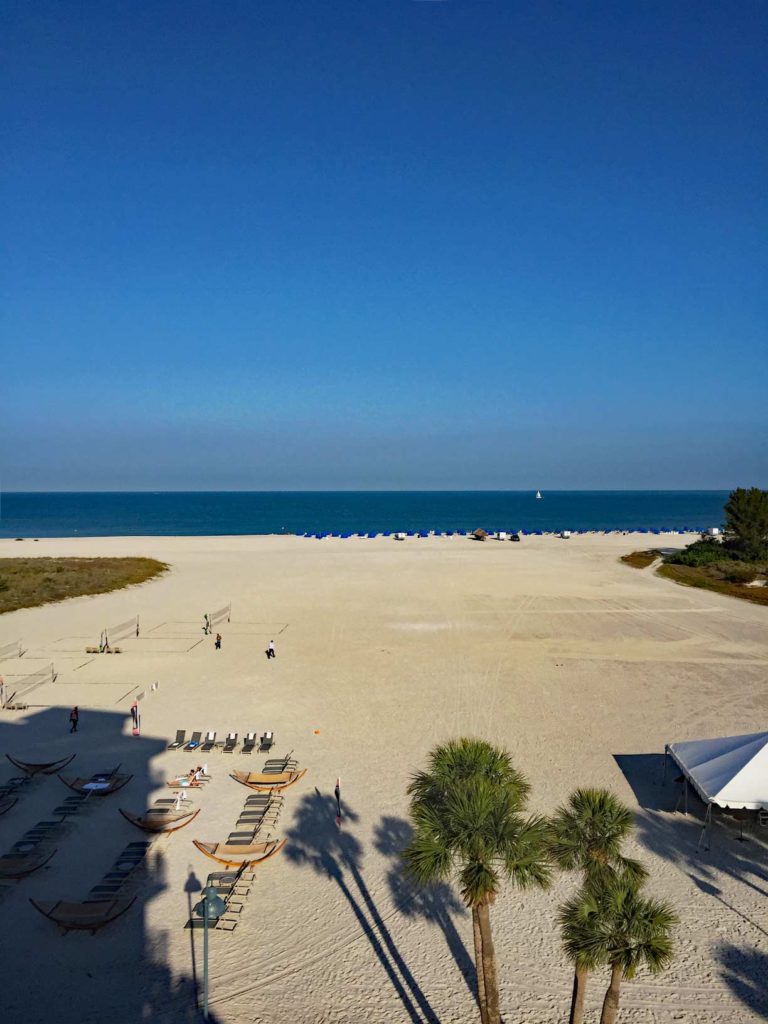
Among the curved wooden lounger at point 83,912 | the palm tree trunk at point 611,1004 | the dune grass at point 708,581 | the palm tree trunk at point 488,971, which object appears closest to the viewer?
the palm tree trunk at point 611,1004

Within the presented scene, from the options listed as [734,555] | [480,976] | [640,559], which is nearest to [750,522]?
[734,555]

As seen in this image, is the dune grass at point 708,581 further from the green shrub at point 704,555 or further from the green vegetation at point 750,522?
the green vegetation at point 750,522

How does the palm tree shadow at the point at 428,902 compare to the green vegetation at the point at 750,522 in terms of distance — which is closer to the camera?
the palm tree shadow at the point at 428,902

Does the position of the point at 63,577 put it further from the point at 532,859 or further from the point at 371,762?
the point at 532,859

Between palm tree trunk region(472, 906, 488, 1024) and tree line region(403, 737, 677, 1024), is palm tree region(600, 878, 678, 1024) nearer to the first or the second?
tree line region(403, 737, 677, 1024)

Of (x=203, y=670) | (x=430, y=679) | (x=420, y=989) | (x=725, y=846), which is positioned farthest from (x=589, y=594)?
(x=420, y=989)

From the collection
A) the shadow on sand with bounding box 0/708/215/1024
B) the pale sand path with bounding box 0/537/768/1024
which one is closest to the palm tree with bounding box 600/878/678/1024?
the pale sand path with bounding box 0/537/768/1024

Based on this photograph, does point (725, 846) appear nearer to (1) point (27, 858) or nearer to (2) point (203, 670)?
(1) point (27, 858)

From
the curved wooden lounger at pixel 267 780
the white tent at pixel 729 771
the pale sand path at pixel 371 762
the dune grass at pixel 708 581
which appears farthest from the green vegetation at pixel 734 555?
the curved wooden lounger at pixel 267 780
